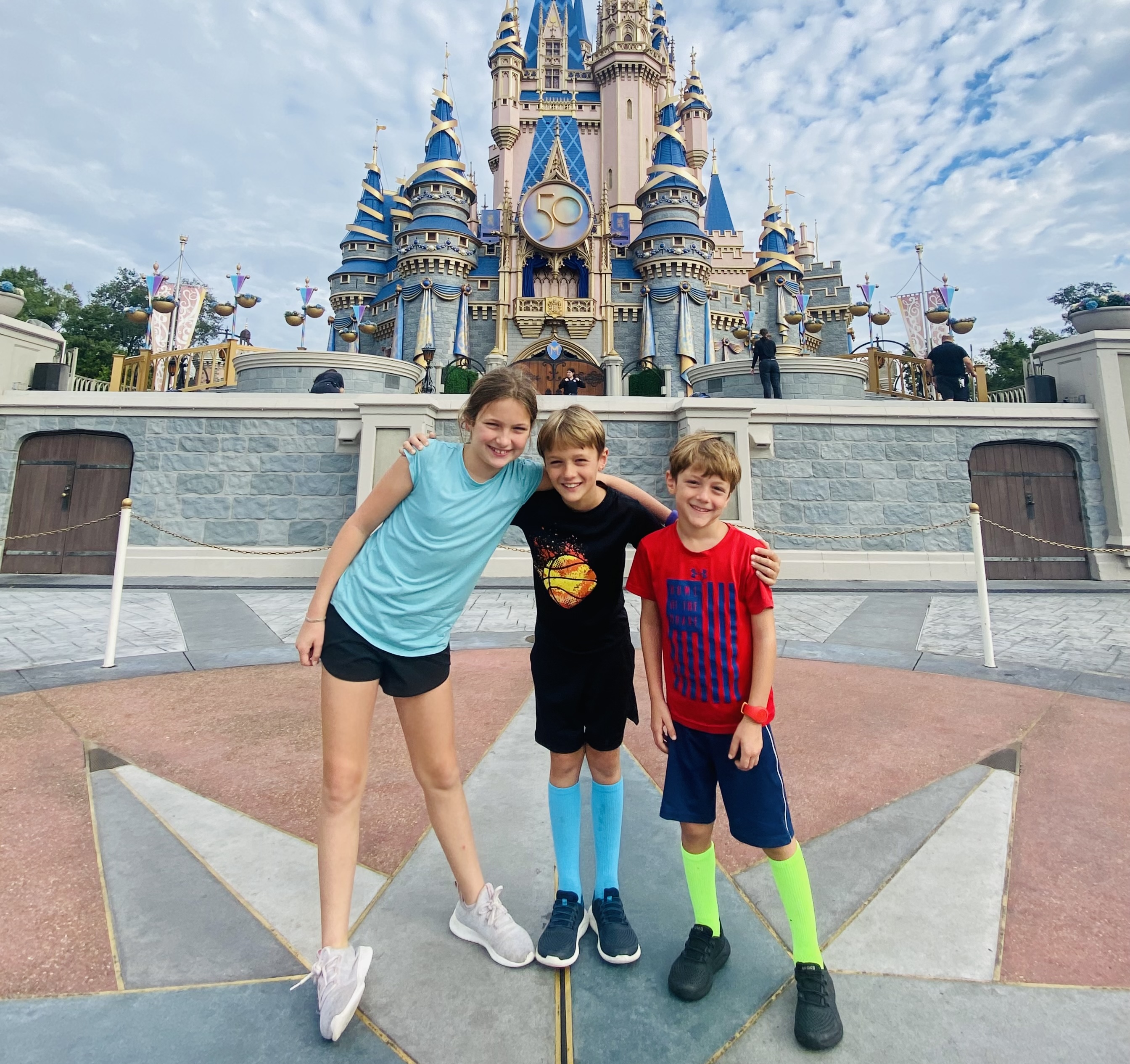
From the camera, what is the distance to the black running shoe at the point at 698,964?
1.56 metres

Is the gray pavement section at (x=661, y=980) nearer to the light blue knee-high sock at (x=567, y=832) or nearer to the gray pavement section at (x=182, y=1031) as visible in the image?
the light blue knee-high sock at (x=567, y=832)

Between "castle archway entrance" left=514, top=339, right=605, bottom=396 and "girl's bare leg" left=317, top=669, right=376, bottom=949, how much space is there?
2714 centimetres

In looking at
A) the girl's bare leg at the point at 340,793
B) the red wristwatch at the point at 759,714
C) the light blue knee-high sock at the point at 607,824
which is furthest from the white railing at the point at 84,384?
the red wristwatch at the point at 759,714

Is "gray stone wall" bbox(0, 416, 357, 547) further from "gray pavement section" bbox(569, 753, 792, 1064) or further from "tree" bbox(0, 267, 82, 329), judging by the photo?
"tree" bbox(0, 267, 82, 329)

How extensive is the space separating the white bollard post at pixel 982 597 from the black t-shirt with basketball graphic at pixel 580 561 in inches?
168

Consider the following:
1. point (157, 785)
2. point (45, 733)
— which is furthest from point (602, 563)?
point (45, 733)

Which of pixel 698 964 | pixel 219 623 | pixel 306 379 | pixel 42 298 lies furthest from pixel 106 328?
pixel 698 964

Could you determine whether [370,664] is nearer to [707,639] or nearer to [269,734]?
[707,639]

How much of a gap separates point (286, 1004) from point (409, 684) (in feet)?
2.73

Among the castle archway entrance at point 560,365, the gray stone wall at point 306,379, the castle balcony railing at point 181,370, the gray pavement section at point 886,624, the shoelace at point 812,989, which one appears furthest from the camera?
the castle archway entrance at point 560,365

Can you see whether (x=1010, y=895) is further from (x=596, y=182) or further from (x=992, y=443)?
(x=596, y=182)

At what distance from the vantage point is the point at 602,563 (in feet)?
6.13

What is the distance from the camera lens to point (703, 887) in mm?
1716

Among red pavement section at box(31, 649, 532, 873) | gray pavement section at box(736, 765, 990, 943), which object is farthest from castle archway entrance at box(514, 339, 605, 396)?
gray pavement section at box(736, 765, 990, 943)
